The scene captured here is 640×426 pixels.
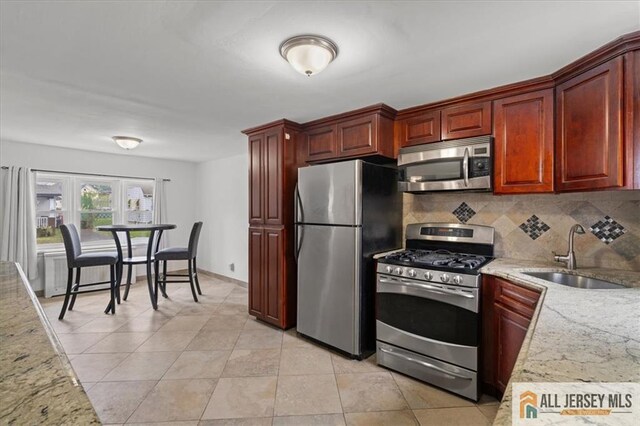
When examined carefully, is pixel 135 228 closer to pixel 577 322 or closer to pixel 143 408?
pixel 143 408

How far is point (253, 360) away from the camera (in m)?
2.58

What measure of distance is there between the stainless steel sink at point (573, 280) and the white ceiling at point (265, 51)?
135 centimetres

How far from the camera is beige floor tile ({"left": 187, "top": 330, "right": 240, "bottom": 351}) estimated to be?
2809 millimetres

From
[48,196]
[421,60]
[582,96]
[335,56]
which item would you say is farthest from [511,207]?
[48,196]

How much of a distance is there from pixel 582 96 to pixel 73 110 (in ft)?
13.3

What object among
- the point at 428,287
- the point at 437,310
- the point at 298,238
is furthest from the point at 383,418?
the point at 298,238

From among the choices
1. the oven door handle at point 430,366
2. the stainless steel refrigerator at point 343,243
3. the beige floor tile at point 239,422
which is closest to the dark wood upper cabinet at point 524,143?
the stainless steel refrigerator at point 343,243

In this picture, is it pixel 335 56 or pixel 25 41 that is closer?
pixel 25 41

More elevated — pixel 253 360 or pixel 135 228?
pixel 135 228

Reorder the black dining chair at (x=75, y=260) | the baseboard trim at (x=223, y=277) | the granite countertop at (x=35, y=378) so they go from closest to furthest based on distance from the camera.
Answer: the granite countertop at (x=35, y=378) < the black dining chair at (x=75, y=260) < the baseboard trim at (x=223, y=277)

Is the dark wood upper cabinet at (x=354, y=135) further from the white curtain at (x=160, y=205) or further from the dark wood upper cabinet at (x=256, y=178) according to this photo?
the white curtain at (x=160, y=205)

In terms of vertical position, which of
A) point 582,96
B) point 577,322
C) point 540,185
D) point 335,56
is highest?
point 335,56

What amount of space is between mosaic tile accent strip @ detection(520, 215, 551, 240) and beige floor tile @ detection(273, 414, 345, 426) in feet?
6.42

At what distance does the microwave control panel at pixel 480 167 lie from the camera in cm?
227
